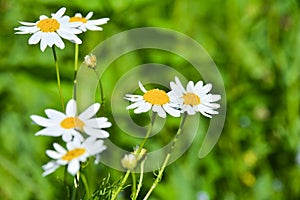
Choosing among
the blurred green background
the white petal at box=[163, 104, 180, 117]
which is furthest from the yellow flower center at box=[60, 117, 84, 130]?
the blurred green background

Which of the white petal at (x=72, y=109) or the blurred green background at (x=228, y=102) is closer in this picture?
the white petal at (x=72, y=109)

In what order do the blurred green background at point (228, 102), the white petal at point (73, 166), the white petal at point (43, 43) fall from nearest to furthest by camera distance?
1. the white petal at point (73, 166)
2. the white petal at point (43, 43)
3. the blurred green background at point (228, 102)

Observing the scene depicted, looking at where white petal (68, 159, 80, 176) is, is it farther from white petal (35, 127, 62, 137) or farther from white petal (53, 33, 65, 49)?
white petal (53, 33, 65, 49)

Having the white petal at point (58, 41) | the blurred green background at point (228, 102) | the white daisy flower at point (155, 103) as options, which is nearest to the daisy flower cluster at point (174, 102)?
the white daisy flower at point (155, 103)

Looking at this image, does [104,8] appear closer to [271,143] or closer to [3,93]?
[3,93]

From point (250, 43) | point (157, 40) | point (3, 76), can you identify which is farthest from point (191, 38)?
point (3, 76)

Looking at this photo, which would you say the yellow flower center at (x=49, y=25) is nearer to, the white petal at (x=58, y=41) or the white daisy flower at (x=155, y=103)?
the white petal at (x=58, y=41)

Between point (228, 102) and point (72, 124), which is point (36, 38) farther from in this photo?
point (228, 102)
